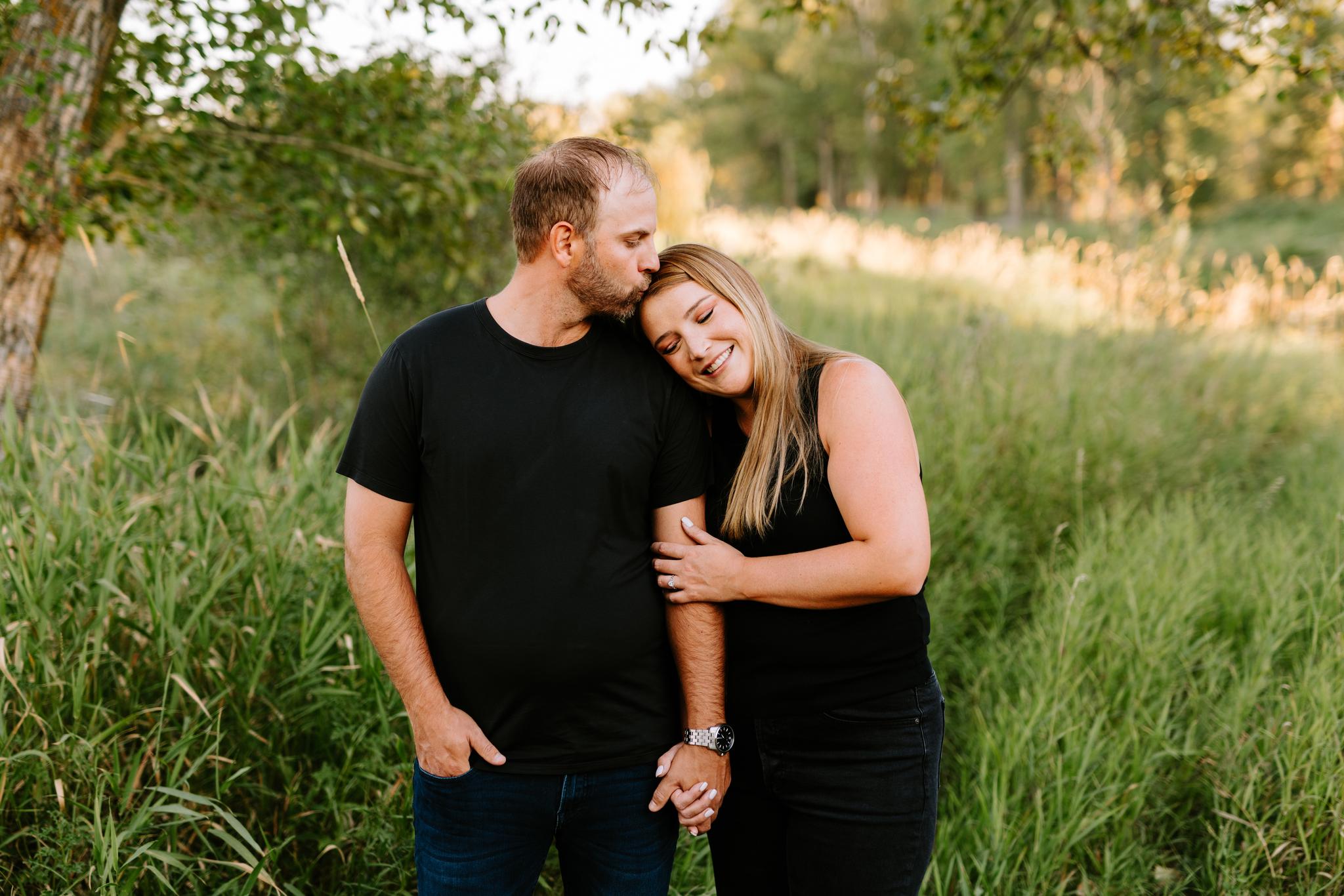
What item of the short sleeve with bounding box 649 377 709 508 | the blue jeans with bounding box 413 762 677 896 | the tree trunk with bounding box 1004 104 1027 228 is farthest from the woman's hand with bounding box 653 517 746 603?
the tree trunk with bounding box 1004 104 1027 228

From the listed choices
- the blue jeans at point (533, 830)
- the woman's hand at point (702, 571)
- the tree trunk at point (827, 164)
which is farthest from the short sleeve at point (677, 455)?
the tree trunk at point (827, 164)

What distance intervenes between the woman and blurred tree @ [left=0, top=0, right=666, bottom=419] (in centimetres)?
231

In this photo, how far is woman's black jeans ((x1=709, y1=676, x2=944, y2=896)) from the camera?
6.22 feet

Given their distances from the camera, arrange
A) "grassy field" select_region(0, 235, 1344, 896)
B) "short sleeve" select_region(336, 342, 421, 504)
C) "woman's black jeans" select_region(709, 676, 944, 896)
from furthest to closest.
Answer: "grassy field" select_region(0, 235, 1344, 896) → "woman's black jeans" select_region(709, 676, 944, 896) → "short sleeve" select_region(336, 342, 421, 504)

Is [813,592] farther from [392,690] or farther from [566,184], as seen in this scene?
[392,690]

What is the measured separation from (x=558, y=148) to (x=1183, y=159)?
2777 centimetres

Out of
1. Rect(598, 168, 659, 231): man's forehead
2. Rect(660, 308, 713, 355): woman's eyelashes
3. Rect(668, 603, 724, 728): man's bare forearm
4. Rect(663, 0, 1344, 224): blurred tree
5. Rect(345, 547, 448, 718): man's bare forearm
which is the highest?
Rect(663, 0, 1344, 224): blurred tree

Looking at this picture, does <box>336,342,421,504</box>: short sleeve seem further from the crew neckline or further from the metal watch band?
the metal watch band

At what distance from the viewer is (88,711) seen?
7.84 ft

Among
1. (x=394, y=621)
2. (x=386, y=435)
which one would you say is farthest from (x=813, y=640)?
(x=386, y=435)

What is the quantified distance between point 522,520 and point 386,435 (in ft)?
1.13

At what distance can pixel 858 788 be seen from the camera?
190cm

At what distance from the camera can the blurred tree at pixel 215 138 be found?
3.49 metres

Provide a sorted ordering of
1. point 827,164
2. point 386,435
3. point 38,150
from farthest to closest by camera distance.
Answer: point 827,164
point 38,150
point 386,435
